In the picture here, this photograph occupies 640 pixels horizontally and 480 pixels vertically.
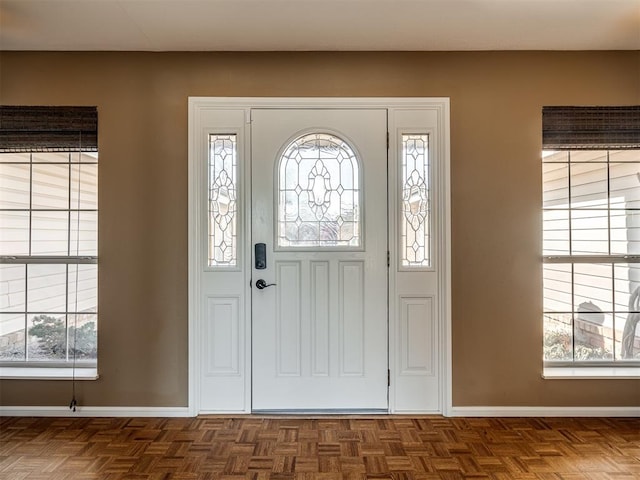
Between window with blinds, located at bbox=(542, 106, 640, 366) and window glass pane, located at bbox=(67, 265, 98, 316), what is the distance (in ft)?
10.4

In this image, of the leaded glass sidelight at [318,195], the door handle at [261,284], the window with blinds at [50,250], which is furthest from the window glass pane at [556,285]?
the window with blinds at [50,250]

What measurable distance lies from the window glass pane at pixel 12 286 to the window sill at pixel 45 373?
44 centimetres

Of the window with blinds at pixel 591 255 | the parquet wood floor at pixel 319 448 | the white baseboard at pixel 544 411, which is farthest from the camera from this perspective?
the window with blinds at pixel 591 255

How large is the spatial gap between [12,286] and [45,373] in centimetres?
66

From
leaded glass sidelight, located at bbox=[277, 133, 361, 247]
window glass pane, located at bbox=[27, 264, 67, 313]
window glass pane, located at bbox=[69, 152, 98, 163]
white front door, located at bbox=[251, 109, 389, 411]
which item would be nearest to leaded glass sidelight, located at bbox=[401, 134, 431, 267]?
white front door, located at bbox=[251, 109, 389, 411]

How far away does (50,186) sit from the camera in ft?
9.43

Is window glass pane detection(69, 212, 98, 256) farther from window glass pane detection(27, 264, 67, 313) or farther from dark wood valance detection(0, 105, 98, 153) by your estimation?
dark wood valance detection(0, 105, 98, 153)

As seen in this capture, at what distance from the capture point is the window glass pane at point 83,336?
2.87m

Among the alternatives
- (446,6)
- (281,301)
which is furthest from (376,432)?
(446,6)

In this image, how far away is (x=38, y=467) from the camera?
2203mm

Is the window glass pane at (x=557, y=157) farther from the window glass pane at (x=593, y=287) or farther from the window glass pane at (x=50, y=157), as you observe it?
the window glass pane at (x=50, y=157)

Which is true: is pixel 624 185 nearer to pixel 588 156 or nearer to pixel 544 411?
pixel 588 156

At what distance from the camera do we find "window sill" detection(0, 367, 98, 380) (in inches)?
109

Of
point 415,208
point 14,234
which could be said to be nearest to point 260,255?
point 415,208
